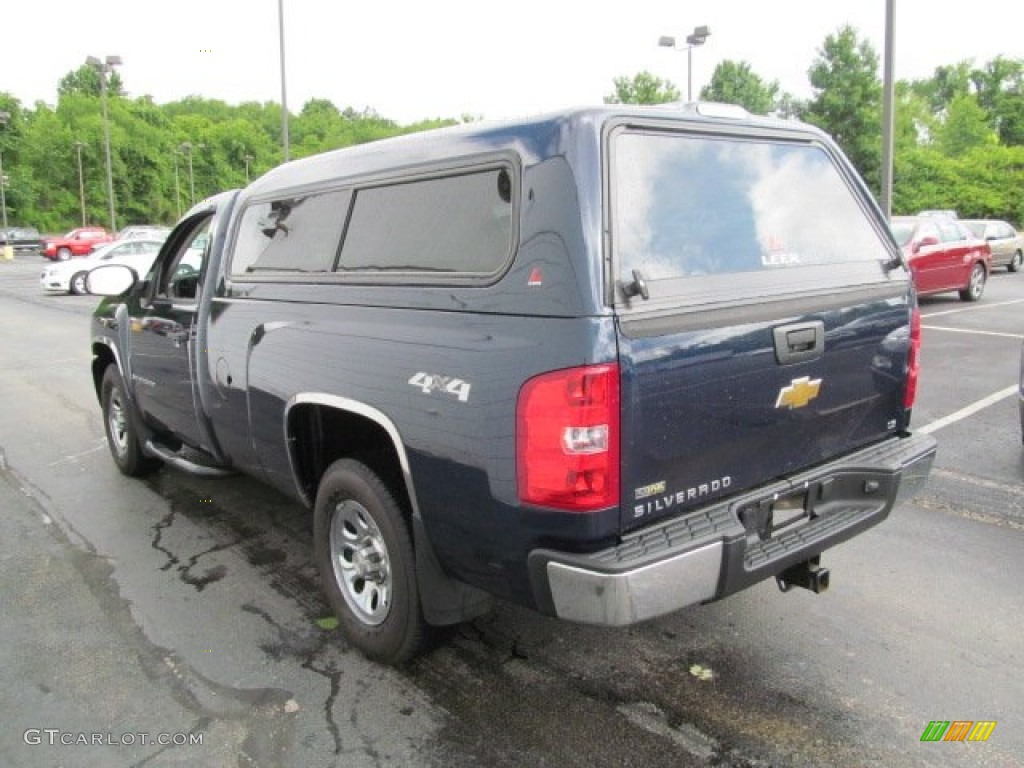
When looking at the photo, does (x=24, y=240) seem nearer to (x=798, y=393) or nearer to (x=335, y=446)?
(x=335, y=446)

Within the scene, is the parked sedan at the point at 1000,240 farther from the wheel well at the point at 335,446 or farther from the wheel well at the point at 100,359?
the wheel well at the point at 335,446

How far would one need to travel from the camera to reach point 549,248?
→ 2467mm

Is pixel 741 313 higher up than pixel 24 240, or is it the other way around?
pixel 24 240

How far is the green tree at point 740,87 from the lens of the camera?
59.1m

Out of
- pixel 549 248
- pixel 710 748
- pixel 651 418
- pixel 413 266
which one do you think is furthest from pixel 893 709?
pixel 413 266

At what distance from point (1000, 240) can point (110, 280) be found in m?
22.0

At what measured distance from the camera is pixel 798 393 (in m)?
2.90

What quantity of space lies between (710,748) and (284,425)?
81.3 inches

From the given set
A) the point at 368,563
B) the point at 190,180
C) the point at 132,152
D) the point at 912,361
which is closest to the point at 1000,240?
the point at 912,361

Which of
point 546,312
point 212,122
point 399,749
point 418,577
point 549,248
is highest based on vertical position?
point 212,122

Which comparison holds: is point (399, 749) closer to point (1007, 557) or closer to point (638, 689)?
point (638, 689)

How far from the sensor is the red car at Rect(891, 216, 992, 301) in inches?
528

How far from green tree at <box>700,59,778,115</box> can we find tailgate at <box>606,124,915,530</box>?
59.7 meters

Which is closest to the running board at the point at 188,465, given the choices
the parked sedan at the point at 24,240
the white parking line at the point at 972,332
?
the white parking line at the point at 972,332
